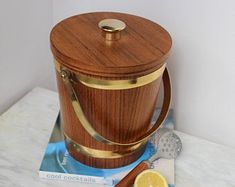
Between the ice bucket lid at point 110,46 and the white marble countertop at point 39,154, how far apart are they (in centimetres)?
26

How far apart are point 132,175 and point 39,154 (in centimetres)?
21

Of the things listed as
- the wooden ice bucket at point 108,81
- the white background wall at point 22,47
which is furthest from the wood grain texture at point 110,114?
the white background wall at point 22,47

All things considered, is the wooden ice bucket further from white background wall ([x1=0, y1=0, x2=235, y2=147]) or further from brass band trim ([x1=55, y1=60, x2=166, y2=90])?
white background wall ([x1=0, y1=0, x2=235, y2=147])

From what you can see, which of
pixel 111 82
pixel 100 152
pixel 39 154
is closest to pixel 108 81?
pixel 111 82

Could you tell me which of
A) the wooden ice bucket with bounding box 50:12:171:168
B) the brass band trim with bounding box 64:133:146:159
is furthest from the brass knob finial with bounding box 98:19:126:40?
the brass band trim with bounding box 64:133:146:159

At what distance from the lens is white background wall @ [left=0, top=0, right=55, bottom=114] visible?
0.79 m

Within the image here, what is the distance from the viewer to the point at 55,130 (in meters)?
0.79

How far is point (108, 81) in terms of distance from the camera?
57cm

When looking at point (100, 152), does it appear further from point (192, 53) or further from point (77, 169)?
point (192, 53)

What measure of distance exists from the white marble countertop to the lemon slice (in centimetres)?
6

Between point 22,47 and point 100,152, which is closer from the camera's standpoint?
point 100,152

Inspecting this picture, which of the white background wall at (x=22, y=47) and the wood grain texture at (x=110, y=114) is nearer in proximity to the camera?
the wood grain texture at (x=110, y=114)

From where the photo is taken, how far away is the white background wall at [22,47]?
79 centimetres

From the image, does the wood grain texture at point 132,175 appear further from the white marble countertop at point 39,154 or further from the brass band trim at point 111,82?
the brass band trim at point 111,82
